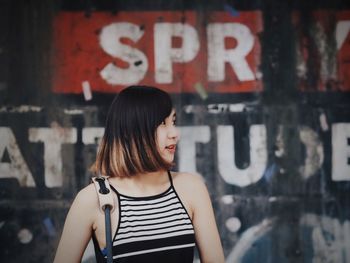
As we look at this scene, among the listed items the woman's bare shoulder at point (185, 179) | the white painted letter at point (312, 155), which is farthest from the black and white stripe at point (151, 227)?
the white painted letter at point (312, 155)

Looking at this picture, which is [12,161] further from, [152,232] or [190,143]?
[152,232]

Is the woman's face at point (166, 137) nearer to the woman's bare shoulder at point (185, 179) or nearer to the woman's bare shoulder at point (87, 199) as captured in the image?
the woman's bare shoulder at point (185, 179)

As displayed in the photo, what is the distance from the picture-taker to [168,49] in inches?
172

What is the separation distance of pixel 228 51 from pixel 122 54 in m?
0.93

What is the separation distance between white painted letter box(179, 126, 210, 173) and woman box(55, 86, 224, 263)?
204 cm

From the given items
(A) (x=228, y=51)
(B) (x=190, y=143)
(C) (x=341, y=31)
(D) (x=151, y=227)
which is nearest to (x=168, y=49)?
(A) (x=228, y=51)

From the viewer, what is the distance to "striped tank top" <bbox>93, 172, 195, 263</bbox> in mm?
2092

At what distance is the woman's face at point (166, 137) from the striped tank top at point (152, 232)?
0.20 meters

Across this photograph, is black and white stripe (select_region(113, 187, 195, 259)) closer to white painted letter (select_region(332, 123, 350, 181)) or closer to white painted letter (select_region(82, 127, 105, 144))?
white painted letter (select_region(82, 127, 105, 144))

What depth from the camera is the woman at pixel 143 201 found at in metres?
2.11

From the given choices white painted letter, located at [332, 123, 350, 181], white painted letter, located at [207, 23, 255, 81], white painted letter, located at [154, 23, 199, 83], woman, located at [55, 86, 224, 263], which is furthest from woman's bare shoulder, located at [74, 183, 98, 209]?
white painted letter, located at [332, 123, 350, 181]

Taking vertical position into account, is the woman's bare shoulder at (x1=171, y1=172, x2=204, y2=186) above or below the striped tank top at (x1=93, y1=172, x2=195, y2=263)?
above

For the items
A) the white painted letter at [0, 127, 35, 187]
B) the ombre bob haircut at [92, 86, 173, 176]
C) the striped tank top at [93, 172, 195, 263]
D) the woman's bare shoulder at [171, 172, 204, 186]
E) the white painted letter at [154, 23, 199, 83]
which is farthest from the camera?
the white painted letter at [154, 23, 199, 83]

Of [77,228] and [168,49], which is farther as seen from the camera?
[168,49]
